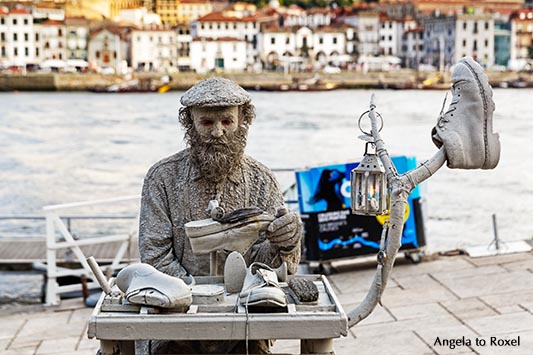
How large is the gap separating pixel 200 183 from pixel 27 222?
564 inches

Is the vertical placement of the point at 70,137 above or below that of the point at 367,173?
below

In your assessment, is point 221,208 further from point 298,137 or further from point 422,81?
point 422,81

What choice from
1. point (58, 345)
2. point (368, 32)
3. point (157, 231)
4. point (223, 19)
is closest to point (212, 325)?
point (157, 231)

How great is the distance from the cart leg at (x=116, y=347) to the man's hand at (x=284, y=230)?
56 cm

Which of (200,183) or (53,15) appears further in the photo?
(53,15)

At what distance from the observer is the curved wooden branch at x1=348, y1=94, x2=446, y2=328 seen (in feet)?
10.4

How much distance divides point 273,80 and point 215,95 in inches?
2828

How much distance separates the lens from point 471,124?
10.5 ft

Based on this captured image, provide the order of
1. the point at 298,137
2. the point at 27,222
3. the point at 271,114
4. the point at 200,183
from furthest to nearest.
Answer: the point at 271,114 < the point at 298,137 < the point at 27,222 < the point at 200,183

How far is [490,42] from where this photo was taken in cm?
8956

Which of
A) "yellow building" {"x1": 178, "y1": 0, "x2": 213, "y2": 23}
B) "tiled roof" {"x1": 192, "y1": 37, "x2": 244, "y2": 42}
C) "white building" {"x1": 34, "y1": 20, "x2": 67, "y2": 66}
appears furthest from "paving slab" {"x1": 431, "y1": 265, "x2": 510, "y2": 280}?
"yellow building" {"x1": 178, "y1": 0, "x2": 213, "y2": 23}

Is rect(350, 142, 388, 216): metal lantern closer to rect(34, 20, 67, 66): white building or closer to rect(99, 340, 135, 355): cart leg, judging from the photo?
rect(99, 340, 135, 355): cart leg

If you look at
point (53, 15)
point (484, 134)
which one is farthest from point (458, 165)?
point (53, 15)

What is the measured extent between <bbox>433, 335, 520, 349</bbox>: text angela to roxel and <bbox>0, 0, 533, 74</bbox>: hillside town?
77.6 m
